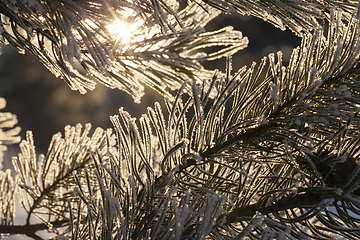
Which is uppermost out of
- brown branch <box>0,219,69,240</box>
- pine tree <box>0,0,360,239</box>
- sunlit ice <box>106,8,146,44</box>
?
sunlit ice <box>106,8,146,44</box>

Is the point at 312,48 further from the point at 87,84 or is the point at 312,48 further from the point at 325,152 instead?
the point at 87,84

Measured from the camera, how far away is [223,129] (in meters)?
0.55

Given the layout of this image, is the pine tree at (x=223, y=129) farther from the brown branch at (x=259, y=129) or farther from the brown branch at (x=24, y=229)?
the brown branch at (x=24, y=229)

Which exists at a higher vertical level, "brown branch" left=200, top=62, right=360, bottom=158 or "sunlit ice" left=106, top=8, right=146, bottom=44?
"sunlit ice" left=106, top=8, right=146, bottom=44

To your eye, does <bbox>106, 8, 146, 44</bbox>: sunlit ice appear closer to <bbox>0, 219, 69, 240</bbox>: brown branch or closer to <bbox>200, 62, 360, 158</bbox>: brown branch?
<bbox>200, 62, 360, 158</bbox>: brown branch

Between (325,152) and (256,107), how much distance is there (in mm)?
147

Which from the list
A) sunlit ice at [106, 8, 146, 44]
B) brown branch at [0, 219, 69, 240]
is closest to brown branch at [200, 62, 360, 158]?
sunlit ice at [106, 8, 146, 44]

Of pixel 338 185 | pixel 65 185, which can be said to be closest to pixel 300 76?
pixel 338 185

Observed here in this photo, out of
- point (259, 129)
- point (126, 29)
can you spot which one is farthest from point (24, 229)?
point (259, 129)

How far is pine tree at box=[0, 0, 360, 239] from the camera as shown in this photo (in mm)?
470

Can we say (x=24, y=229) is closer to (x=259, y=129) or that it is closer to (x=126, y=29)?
(x=126, y=29)

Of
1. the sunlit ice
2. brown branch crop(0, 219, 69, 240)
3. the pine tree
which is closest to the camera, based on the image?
the pine tree

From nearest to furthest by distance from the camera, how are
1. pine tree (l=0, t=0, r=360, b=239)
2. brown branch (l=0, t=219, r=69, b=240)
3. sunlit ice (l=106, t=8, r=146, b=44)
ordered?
1. pine tree (l=0, t=0, r=360, b=239)
2. sunlit ice (l=106, t=8, r=146, b=44)
3. brown branch (l=0, t=219, r=69, b=240)

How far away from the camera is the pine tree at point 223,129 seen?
470 millimetres
